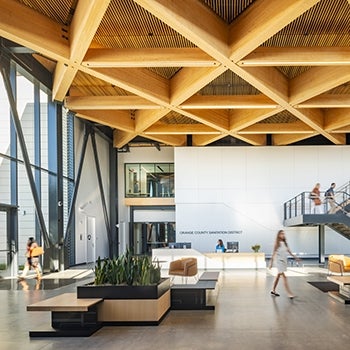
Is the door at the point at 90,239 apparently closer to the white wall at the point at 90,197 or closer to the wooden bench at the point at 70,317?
the white wall at the point at 90,197

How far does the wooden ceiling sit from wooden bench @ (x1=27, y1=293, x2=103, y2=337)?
236 inches

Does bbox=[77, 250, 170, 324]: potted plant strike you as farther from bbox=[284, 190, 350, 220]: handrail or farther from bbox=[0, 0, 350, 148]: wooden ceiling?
bbox=[284, 190, 350, 220]: handrail

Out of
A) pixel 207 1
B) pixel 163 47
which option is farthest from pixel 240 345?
pixel 163 47

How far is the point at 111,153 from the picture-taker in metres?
30.8

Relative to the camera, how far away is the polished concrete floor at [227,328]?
6430mm

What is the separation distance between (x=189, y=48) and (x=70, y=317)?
898cm

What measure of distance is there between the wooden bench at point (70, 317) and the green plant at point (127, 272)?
52cm

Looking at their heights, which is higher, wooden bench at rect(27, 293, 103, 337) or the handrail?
the handrail

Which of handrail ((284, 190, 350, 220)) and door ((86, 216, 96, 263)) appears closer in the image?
handrail ((284, 190, 350, 220))

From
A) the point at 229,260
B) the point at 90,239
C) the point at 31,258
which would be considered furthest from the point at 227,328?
the point at 90,239

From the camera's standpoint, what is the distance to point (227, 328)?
740 centimetres

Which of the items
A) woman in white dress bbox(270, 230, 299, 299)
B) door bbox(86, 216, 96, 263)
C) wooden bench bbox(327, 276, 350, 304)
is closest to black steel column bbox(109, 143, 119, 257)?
door bbox(86, 216, 96, 263)

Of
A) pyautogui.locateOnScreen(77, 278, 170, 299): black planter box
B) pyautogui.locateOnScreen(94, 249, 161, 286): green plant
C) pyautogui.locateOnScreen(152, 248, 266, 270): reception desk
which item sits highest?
pyautogui.locateOnScreen(94, 249, 161, 286): green plant

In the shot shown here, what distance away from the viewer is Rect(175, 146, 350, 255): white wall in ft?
88.3
